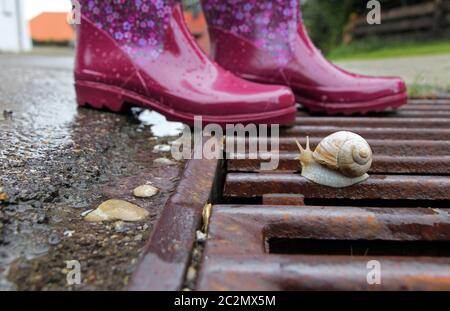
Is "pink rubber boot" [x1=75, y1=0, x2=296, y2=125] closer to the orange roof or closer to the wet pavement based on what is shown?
the wet pavement

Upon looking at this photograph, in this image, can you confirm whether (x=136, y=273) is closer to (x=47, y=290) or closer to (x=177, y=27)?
(x=47, y=290)

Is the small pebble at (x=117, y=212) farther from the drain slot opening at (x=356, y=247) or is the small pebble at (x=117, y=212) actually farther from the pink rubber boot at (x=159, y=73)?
the pink rubber boot at (x=159, y=73)

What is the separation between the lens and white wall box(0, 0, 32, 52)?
8.39 metres

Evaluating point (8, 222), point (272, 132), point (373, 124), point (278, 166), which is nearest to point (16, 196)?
point (8, 222)

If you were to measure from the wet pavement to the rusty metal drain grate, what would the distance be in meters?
0.13

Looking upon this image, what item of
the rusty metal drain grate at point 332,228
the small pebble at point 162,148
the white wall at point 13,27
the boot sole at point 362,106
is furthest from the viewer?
the white wall at point 13,27

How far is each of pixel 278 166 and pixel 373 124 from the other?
22.4 inches

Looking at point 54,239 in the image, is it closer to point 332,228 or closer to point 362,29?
point 332,228

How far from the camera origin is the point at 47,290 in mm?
515

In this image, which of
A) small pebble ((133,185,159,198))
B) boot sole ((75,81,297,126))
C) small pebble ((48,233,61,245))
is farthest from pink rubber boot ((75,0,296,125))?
small pebble ((48,233,61,245))

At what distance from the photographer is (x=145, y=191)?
0.80m

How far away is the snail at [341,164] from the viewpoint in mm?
859

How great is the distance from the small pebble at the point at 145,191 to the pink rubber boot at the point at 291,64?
36.2 inches

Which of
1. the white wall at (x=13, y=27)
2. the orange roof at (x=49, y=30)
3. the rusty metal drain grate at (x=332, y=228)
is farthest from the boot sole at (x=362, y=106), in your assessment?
the orange roof at (x=49, y=30)
